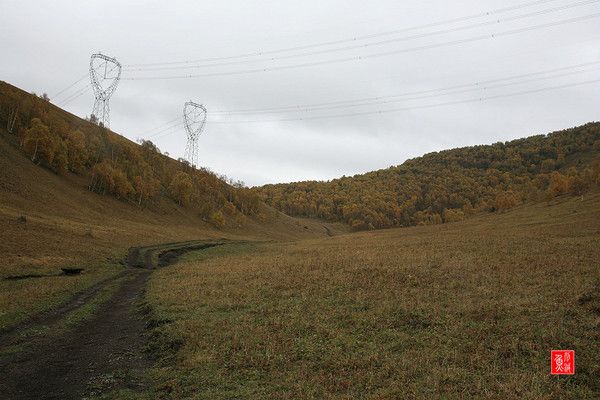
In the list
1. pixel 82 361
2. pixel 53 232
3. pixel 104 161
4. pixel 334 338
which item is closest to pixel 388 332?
pixel 334 338

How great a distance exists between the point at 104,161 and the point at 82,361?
4594 inches

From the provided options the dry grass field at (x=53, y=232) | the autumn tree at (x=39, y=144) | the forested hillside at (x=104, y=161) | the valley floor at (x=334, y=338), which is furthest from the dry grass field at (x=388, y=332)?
the forested hillside at (x=104, y=161)

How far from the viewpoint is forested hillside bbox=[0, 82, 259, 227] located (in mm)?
100625

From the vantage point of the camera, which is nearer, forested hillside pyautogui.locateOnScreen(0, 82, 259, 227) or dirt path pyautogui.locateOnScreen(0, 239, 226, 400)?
dirt path pyautogui.locateOnScreen(0, 239, 226, 400)

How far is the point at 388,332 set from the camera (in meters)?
15.5

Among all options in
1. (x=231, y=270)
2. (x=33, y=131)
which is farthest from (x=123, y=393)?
→ (x=33, y=131)

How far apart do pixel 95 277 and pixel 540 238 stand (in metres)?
45.3

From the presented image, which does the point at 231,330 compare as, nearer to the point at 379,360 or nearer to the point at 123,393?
the point at 123,393

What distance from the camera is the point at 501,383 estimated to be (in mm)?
10336

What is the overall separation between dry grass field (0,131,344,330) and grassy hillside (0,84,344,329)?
0.24ft

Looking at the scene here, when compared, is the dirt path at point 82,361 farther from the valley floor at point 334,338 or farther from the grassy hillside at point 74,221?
the grassy hillside at point 74,221

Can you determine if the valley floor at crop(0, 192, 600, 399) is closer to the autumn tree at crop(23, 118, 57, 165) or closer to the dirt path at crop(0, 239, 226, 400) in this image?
the dirt path at crop(0, 239, 226, 400)

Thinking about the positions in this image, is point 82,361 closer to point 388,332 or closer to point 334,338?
point 334,338

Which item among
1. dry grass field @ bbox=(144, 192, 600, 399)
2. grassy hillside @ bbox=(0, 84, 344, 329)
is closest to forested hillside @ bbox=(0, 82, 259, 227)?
grassy hillside @ bbox=(0, 84, 344, 329)
